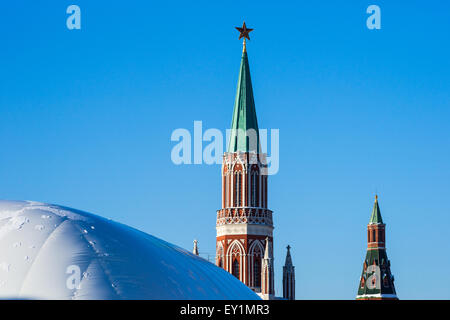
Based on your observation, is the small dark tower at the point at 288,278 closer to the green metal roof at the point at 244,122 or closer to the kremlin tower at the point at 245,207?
the kremlin tower at the point at 245,207

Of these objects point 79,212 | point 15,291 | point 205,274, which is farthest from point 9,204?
point 205,274

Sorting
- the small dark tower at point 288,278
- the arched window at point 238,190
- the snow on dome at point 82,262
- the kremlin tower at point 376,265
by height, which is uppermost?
the arched window at point 238,190

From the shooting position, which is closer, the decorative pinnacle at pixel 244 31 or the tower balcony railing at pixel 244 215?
the tower balcony railing at pixel 244 215

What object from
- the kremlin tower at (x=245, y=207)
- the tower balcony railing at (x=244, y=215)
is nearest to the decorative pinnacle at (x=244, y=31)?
the kremlin tower at (x=245, y=207)

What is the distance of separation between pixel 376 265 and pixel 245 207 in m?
39.7

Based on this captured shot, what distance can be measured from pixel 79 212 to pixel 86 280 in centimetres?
375

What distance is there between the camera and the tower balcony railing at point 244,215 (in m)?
110

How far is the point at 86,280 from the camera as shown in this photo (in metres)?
22.8

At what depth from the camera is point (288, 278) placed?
113 metres

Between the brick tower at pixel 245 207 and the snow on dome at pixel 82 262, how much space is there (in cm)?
8194

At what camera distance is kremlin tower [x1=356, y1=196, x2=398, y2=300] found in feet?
466

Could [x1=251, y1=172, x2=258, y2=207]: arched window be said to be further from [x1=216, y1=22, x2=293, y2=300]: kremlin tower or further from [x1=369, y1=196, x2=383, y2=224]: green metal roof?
[x1=369, y1=196, x2=383, y2=224]: green metal roof

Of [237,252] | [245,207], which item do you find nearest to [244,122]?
[245,207]
